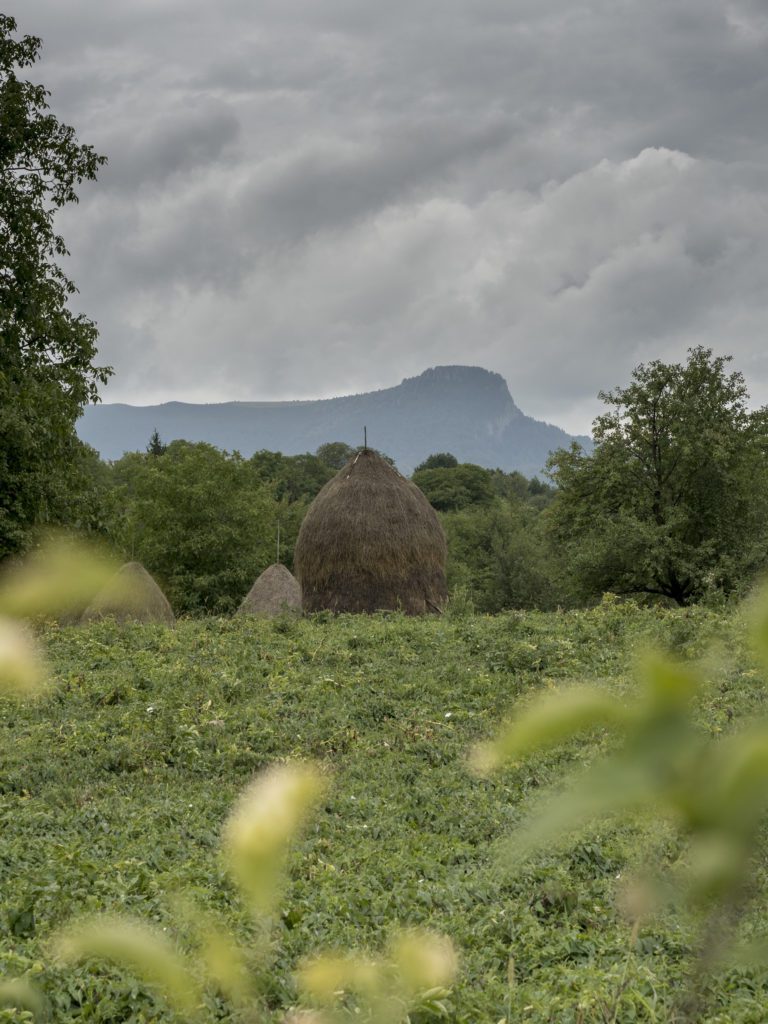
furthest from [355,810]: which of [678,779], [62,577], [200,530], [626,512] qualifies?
[200,530]

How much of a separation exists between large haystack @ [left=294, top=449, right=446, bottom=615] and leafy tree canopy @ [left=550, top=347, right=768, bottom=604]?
635 centimetres

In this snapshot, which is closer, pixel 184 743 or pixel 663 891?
pixel 663 891

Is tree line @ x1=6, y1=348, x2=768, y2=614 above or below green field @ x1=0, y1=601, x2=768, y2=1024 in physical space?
above

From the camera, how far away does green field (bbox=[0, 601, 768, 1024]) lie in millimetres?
3543

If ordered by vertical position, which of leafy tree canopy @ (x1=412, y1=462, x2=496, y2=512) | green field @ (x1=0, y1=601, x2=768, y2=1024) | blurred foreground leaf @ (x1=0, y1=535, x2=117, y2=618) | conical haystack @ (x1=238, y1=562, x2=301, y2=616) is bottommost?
green field @ (x1=0, y1=601, x2=768, y2=1024)

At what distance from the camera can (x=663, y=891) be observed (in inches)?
21.4

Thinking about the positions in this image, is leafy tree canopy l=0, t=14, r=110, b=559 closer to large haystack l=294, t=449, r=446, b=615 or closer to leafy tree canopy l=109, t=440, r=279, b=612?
large haystack l=294, t=449, r=446, b=615

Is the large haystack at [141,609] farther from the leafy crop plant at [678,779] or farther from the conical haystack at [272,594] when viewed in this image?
the leafy crop plant at [678,779]

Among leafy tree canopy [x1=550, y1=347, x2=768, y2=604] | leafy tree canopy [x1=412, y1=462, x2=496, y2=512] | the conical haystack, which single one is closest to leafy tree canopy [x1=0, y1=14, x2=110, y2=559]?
the conical haystack

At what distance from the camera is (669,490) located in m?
23.2

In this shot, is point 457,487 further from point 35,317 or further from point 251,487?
point 35,317

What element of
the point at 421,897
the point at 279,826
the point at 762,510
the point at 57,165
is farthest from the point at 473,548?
the point at 279,826

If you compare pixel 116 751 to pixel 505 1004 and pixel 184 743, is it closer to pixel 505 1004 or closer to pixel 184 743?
pixel 184 743

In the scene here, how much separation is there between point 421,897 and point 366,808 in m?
1.45
